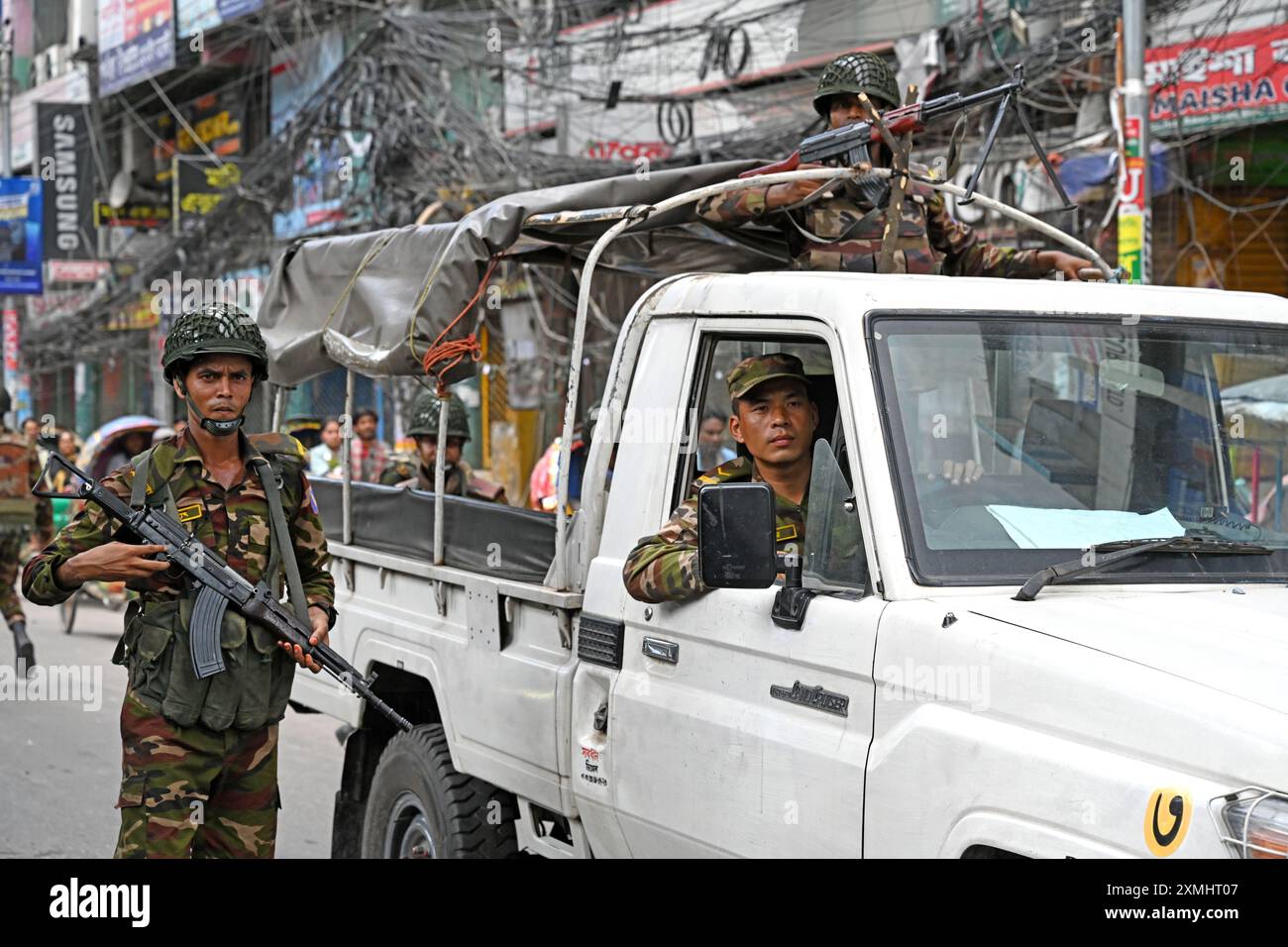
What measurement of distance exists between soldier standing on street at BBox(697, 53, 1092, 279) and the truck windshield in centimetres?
114

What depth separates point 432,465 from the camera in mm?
7457

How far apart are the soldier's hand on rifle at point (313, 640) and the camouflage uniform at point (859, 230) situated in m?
1.69

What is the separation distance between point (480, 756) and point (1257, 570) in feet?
7.22

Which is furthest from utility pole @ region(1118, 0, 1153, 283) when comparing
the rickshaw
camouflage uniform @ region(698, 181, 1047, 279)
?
the rickshaw

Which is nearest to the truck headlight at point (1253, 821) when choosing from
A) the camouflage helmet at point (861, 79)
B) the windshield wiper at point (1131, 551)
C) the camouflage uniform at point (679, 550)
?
the windshield wiper at point (1131, 551)

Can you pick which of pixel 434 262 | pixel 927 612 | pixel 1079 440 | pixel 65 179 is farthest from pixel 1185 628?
pixel 65 179

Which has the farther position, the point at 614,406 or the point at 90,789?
the point at 90,789

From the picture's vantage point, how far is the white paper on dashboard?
10.4 feet

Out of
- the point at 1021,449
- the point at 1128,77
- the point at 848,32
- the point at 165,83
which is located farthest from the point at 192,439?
the point at 165,83

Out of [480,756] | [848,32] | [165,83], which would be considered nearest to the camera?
[480,756]

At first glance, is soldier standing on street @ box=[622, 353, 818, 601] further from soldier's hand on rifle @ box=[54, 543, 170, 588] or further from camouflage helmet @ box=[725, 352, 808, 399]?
soldier's hand on rifle @ box=[54, 543, 170, 588]

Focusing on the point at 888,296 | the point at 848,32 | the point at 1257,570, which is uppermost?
the point at 848,32

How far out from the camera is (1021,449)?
3365 mm
